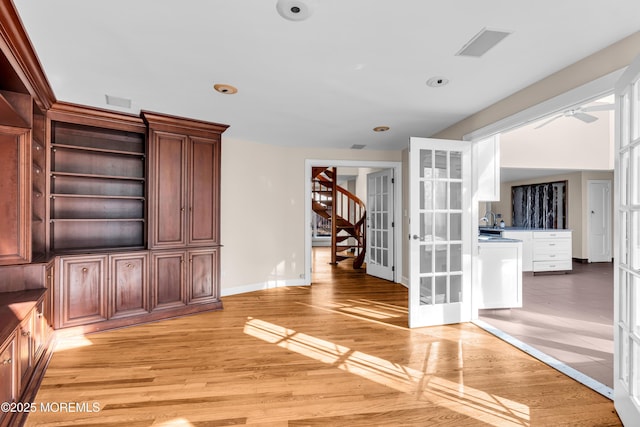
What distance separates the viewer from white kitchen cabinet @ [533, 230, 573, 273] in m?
6.47

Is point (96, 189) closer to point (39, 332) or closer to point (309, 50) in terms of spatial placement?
point (39, 332)

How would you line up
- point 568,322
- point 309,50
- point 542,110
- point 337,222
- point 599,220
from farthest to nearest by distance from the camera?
point 599,220 → point 337,222 → point 568,322 → point 542,110 → point 309,50

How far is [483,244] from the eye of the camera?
12.8ft

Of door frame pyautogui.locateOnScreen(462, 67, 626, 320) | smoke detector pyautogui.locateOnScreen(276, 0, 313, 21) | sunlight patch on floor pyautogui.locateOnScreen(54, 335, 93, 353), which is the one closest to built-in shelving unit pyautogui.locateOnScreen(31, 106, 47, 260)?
sunlight patch on floor pyautogui.locateOnScreen(54, 335, 93, 353)

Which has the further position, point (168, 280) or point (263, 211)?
point (263, 211)

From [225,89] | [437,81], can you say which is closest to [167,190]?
[225,89]

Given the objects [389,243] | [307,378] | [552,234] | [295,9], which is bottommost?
[307,378]

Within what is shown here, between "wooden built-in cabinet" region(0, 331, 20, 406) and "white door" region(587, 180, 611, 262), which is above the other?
"white door" region(587, 180, 611, 262)

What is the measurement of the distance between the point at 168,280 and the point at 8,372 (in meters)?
1.98

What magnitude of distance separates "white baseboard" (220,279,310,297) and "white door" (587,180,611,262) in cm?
736

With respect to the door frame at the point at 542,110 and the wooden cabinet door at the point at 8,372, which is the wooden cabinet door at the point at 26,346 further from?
the door frame at the point at 542,110

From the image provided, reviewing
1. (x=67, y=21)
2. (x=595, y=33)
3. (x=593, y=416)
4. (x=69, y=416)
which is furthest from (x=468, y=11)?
(x=69, y=416)

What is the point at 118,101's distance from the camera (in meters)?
3.24

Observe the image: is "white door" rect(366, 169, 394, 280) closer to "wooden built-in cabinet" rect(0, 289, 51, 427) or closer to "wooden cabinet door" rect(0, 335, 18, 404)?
"wooden built-in cabinet" rect(0, 289, 51, 427)
